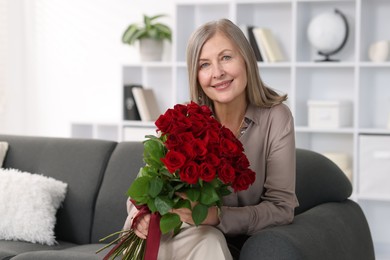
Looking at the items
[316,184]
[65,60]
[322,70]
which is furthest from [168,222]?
[65,60]

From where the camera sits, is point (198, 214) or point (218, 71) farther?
point (218, 71)

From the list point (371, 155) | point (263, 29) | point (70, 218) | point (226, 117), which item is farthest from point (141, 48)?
point (226, 117)

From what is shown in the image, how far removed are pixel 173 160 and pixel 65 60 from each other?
14.1 ft

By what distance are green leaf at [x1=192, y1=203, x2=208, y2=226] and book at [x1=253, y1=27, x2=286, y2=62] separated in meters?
3.17

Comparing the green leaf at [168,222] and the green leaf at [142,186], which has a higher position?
the green leaf at [142,186]

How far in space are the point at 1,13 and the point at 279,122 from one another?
427cm

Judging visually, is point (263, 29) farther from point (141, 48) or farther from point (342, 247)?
point (342, 247)

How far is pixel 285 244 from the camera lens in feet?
7.91

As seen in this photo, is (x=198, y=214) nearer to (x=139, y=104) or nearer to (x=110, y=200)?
(x=110, y=200)

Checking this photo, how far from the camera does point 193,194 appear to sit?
7.38 ft

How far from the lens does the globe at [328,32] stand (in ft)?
17.0

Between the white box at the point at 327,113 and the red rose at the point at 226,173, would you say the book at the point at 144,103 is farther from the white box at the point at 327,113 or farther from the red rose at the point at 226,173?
the red rose at the point at 226,173

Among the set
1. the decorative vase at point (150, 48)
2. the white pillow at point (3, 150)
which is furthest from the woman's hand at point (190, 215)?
the decorative vase at point (150, 48)

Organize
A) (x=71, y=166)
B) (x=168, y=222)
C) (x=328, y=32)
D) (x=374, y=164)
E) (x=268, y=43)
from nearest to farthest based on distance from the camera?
(x=168, y=222), (x=71, y=166), (x=374, y=164), (x=328, y=32), (x=268, y=43)
